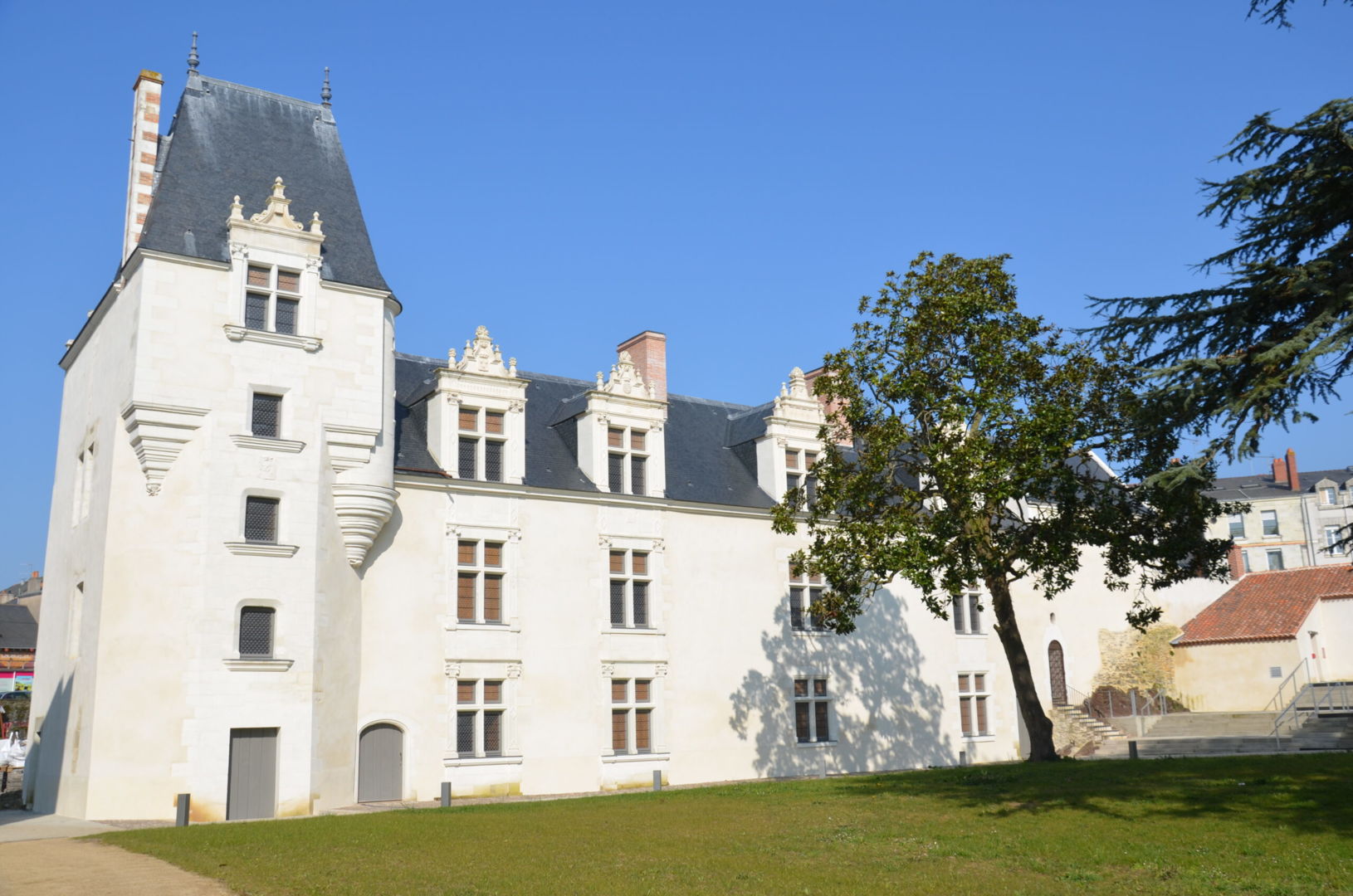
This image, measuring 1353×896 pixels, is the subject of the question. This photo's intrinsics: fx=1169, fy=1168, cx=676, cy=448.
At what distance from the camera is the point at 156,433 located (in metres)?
22.5

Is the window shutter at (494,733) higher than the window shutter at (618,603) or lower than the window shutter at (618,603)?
lower

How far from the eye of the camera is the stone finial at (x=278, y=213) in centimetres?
2441

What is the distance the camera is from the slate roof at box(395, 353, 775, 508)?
2781 centimetres

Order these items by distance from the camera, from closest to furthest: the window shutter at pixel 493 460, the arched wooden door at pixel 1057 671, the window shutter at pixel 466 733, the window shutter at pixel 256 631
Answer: the window shutter at pixel 256 631, the window shutter at pixel 466 733, the window shutter at pixel 493 460, the arched wooden door at pixel 1057 671

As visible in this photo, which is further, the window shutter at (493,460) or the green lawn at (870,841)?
the window shutter at (493,460)

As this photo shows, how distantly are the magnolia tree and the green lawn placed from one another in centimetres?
354

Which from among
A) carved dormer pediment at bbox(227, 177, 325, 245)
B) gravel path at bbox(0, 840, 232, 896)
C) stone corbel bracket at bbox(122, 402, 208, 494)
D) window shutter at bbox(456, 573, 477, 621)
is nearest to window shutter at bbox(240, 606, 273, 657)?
stone corbel bracket at bbox(122, 402, 208, 494)

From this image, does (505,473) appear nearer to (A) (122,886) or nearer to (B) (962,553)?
(B) (962,553)

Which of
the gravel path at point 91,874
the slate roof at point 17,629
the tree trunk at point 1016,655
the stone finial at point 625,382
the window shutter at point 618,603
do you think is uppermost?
the stone finial at point 625,382

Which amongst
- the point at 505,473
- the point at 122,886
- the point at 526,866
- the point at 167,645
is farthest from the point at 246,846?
the point at 505,473

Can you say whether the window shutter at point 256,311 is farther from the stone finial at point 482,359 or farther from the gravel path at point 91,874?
the gravel path at point 91,874

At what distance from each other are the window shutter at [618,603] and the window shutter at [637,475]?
241cm

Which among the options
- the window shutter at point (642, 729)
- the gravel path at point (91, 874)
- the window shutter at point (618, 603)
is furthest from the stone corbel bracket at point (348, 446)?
the gravel path at point (91, 874)

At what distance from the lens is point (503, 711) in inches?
1025
